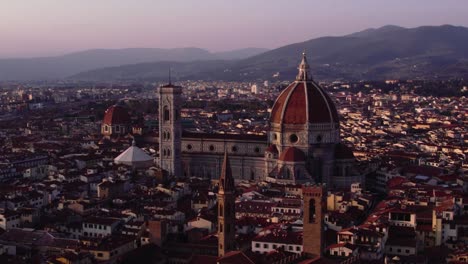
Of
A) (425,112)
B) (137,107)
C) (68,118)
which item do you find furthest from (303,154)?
(137,107)

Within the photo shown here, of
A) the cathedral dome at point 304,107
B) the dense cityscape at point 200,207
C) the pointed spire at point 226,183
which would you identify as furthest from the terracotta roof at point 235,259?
the cathedral dome at point 304,107

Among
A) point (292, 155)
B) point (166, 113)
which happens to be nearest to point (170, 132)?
point (166, 113)

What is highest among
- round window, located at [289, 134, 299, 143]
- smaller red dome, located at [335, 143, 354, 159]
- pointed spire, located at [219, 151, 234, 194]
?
pointed spire, located at [219, 151, 234, 194]

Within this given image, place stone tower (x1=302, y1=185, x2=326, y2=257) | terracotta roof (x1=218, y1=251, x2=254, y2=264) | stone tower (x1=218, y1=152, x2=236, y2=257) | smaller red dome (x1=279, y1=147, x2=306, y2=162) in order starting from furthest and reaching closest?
smaller red dome (x1=279, y1=147, x2=306, y2=162)
stone tower (x1=218, y1=152, x2=236, y2=257)
stone tower (x1=302, y1=185, x2=326, y2=257)
terracotta roof (x1=218, y1=251, x2=254, y2=264)

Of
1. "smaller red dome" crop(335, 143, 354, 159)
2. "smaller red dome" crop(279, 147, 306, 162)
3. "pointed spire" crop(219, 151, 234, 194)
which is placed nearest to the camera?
"pointed spire" crop(219, 151, 234, 194)

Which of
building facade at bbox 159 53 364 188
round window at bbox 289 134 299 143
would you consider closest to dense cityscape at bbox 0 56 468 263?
building facade at bbox 159 53 364 188

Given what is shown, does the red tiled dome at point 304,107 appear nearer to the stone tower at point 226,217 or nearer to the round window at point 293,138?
the round window at point 293,138

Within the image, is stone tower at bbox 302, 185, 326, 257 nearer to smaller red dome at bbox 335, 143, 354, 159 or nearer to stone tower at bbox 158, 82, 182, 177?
smaller red dome at bbox 335, 143, 354, 159
